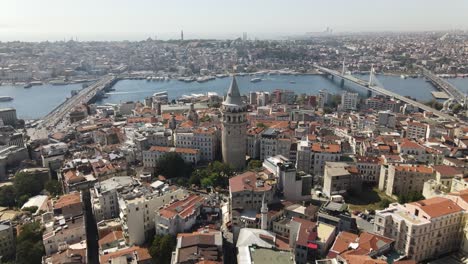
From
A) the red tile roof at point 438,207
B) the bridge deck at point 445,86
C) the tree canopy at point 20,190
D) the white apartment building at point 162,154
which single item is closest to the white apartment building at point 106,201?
the white apartment building at point 162,154

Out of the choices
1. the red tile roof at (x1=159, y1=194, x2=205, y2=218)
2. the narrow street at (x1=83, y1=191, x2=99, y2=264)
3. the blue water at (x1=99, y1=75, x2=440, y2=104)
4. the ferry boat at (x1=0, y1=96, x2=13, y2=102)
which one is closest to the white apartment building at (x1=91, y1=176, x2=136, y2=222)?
the narrow street at (x1=83, y1=191, x2=99, y2=264)

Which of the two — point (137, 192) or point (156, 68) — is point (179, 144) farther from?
point (156, 68)

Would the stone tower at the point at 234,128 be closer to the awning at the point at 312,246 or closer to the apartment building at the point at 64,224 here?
the apartment building at the point at 64,224

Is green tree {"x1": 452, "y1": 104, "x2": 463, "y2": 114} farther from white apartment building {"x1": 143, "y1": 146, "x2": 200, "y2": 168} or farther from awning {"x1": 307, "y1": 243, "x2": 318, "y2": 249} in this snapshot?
awning {"x1": 307, "y1": 243, "x2": 318, "y2": 249}

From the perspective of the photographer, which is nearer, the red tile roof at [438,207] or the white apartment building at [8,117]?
the red tile roof at [438,207]

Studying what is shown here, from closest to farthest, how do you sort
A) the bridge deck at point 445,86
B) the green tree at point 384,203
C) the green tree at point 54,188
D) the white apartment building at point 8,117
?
the green tree at point 384,203 → the green tree at point 54,188 → the white apartment building at point 8,117 → the bridge deck at point 445,86

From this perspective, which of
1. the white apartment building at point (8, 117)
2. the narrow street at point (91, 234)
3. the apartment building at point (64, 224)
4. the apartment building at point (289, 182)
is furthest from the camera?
the white apartment building at point (8, 117)

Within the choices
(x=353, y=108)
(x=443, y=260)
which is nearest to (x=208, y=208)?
(x=443, y=260)
